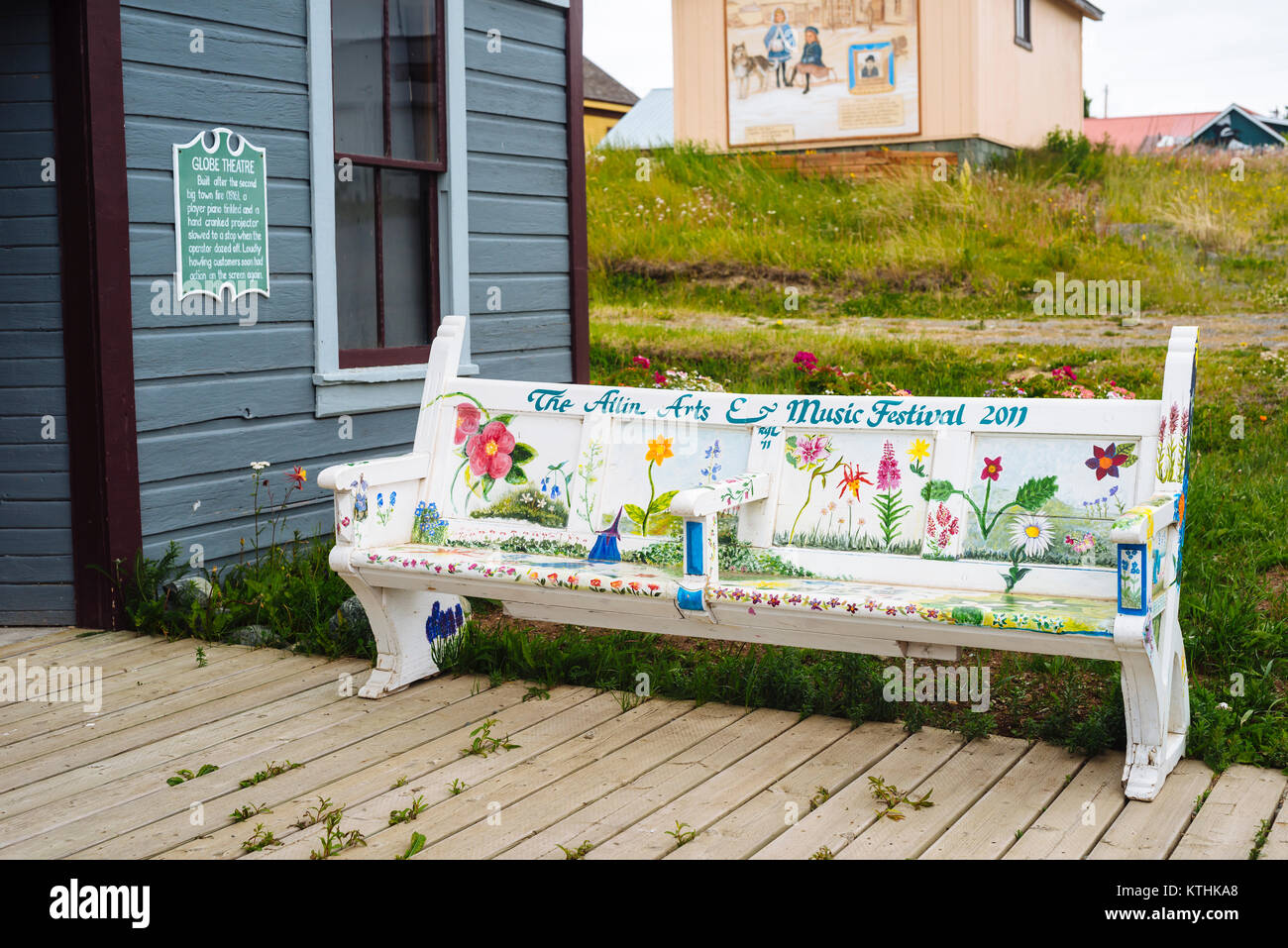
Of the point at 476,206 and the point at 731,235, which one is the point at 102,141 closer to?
the point at 476,206

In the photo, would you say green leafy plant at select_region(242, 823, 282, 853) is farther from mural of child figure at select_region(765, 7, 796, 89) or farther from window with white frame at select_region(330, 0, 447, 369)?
mural of child figure at select_region(765, 7, 796, 89)

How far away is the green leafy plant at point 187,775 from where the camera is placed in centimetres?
364

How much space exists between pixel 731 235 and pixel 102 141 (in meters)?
10.1

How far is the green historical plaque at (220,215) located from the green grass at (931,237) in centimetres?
774

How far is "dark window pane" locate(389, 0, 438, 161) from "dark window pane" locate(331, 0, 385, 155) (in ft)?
0.26

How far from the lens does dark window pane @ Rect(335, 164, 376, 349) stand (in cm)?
610

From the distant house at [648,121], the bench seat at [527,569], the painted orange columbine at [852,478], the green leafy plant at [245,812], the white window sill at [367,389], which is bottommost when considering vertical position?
the green leafy plant at [245,812]

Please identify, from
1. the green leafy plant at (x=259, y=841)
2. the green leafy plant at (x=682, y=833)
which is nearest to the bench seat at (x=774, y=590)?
the green leafy plant at (x=682, y=833)

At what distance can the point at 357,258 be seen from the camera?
6.21 meters

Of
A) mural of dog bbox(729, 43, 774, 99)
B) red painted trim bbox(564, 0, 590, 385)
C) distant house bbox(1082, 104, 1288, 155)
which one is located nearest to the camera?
red painted trim bbox(564, 0, 590, 385)

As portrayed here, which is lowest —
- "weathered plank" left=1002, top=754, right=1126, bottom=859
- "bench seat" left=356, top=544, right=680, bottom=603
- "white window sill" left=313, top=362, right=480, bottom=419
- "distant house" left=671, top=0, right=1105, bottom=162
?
"weathered plank" left=1002, top=754, right=1126, bottom=859

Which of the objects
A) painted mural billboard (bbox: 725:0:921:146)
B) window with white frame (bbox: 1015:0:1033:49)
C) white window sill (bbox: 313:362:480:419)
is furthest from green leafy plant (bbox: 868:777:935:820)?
window with white frame (bbox: 1015:0:1033:49)

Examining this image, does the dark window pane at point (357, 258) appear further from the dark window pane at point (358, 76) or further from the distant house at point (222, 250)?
the dark window pane at point (358, 76)

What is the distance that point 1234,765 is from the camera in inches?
141
